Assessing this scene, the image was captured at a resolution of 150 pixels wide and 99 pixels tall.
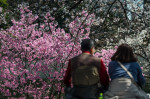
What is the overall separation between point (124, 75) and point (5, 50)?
5412 millimetres

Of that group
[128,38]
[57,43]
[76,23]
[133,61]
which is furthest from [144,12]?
[133,61]

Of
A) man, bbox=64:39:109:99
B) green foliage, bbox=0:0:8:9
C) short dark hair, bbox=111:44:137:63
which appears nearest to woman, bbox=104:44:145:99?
short dark hair, bbox=111:44:137:63

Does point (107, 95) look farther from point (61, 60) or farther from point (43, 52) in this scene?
point (43, 52)

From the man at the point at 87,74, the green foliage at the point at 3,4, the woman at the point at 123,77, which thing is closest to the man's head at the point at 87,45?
the man at the point at 87,74

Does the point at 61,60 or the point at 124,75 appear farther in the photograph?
the point at 61,60

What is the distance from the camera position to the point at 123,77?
2844 mm

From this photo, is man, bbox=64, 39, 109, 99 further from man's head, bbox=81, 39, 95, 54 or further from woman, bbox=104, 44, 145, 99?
woman, bbox=104, 44, 145, 99

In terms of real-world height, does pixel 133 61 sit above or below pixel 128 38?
below

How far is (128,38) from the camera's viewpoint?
283 inches

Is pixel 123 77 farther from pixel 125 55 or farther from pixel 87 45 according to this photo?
pixel 87 45

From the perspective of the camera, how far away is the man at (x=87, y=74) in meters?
2.74

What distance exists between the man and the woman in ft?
0.41

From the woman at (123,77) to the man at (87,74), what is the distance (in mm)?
124

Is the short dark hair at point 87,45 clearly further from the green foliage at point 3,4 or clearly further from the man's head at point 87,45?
the green foliage at point 3,4
